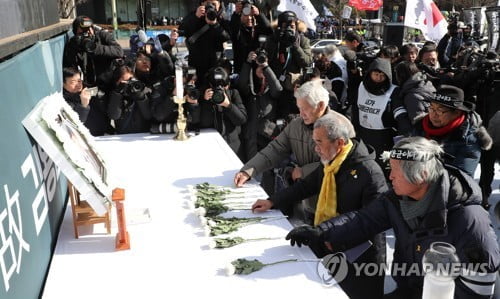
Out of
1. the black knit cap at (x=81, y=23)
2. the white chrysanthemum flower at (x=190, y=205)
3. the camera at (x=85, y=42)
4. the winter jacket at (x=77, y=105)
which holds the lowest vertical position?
the white chrysanthemum flower at (x=190, y=205)

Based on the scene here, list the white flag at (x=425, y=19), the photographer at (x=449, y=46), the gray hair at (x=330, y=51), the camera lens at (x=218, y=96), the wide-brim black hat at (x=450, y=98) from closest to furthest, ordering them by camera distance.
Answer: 1. the wide-brim black hat at (x=450, y=98)
2. the camera lens at (x=218, y=96)
3. the gray hair at (x=330, y=51)
4. the white flag at (x=425, y=19)
5. the photographer at (x=449, y=46)

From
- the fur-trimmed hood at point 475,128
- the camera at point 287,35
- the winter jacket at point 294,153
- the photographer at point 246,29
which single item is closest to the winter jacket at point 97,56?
the photographer at point 246,29

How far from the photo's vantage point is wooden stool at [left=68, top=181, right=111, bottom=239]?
6.57 feet

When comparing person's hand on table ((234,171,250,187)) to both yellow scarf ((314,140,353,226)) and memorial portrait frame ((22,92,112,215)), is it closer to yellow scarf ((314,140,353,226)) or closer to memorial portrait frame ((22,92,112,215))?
yellow scarf ((314,140,353,226))

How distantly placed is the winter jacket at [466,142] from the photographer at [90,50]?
312cm

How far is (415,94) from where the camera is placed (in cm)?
410

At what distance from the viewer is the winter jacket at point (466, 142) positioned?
3.30 meters

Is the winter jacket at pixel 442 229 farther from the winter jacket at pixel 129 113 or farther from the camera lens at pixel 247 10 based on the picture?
the camera lens at pixel 247 10

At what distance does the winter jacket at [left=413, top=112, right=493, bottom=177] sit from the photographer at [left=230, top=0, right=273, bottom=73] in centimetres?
216

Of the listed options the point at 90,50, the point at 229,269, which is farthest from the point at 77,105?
the point at 229,269

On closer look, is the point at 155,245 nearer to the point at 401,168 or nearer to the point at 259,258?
the point at 259,258

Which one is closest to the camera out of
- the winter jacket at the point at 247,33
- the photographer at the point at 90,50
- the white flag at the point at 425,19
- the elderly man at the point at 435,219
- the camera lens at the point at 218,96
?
the elderly man at the point at 435,219

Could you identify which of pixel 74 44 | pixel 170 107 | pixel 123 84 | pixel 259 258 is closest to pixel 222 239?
pixel 259 258

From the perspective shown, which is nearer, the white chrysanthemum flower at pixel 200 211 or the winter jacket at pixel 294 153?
the white chrysanthemum flower at pixel 200 211
